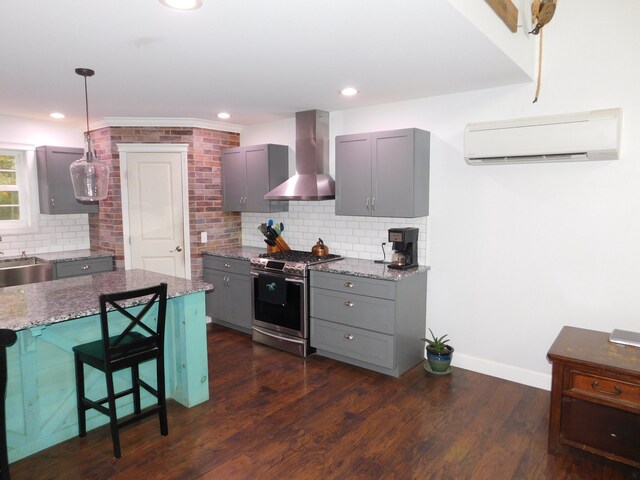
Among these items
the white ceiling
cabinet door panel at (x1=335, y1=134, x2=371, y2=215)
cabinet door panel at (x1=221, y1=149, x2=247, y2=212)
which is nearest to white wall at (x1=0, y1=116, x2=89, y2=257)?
the white ceiling

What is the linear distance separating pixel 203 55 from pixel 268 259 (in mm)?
2166

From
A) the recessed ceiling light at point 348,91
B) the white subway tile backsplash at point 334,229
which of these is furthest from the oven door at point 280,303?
the recessed ceiling light at point 348,91

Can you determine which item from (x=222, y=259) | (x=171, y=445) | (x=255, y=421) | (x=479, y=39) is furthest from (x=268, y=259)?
(x=479, y=39)

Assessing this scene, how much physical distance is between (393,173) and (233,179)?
221 centimetres

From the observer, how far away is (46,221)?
17.0 feet

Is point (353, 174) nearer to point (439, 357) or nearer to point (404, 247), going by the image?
point (404, 247)

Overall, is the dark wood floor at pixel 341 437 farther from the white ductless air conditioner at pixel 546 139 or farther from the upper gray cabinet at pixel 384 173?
the white ductless air conditioner at pixel 546 139

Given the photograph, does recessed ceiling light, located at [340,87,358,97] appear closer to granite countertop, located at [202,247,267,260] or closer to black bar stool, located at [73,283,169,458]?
granite countertop, located at [202,247,267,260]

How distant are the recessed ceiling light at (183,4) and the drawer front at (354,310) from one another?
8.35ft

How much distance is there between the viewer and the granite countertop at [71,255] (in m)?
4.71

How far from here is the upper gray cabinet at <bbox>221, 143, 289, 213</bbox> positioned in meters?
4.87

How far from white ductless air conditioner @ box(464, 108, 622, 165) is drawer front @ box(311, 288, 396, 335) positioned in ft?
4.64

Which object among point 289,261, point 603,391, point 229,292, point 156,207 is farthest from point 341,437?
point 156,207

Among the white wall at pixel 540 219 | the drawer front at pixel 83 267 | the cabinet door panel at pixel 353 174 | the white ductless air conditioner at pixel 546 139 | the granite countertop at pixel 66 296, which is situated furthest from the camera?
the drawer front at pixel 83 267
